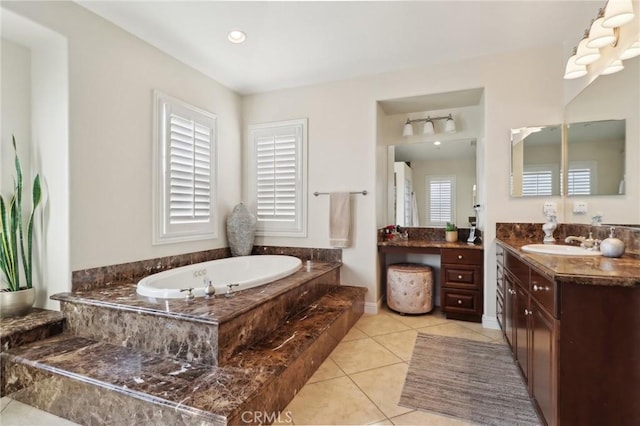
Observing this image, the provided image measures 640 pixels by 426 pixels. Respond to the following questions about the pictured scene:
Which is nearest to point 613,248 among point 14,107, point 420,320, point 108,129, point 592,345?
point 592,345

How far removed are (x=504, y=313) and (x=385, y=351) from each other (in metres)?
1.02

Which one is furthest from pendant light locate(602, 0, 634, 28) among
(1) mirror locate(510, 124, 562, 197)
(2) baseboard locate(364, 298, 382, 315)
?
(2) baseboard locate(364, 298, 382, 315)

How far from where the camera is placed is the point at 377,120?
3.49m

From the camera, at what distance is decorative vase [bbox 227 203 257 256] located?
3.73 m

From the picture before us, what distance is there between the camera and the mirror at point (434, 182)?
370 centimetres

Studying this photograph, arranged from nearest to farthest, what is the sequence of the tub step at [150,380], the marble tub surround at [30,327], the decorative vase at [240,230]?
the tub step at [150,380], the marble tub surround at [30,327], the decorative vase at [240,230]

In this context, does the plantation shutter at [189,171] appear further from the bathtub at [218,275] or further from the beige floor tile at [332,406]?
the beige floor tile at [332,406]

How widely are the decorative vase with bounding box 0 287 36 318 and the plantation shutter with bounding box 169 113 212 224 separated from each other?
3.82ft

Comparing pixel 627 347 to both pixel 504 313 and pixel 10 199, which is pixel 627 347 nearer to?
pixel 504 313

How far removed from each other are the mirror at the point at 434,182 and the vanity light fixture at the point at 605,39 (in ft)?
4.36

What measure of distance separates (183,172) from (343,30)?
203 centimetres

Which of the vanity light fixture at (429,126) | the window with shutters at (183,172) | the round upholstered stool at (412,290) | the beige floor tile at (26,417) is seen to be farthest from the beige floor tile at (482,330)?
the beige floor tile at (26,417)

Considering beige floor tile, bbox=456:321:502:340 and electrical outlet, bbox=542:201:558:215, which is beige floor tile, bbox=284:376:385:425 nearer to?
beige floor tile, bbox=456:321:502:340

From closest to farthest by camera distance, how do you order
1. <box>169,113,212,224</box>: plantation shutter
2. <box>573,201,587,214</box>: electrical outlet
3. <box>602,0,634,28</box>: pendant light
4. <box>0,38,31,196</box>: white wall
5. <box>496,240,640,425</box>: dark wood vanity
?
<box>496,240,640,425</box>: dark wood vanity, <box>602,0,634,28</box>: pendant light, <box>0,38,31,196</box>: white wall, <box>573,201,587,214</box>: electrical outlet, <box>169,113,212,224</box>: plantation shutter
